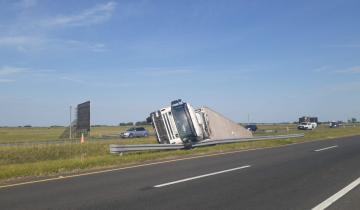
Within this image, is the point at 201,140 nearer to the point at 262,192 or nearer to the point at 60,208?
the point at 262,192

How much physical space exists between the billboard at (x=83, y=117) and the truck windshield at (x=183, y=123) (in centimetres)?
1948

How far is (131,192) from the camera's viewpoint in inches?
375

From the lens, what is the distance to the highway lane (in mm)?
8195

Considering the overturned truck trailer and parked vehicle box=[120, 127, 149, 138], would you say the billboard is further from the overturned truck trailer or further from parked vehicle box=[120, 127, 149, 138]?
the overturned truck trailer

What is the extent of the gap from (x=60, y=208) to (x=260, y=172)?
23.5 feet

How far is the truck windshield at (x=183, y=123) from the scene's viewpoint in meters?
27.5

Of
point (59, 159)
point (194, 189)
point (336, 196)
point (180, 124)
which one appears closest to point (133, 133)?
point (180, 124)

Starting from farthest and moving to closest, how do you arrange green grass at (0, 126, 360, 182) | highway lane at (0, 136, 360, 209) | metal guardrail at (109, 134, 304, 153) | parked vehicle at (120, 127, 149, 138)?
parked vehicle at (120, 127, 149, 138)
metal guardrail at (109, 134, 304, 153)
green grass at (0, 126, 360, 182)
highway lane at (0, 136, 360, 209)

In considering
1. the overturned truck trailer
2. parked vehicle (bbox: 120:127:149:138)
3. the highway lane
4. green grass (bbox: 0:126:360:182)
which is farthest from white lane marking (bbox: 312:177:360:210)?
parked vehicle (bbox: 120:127:149:138)

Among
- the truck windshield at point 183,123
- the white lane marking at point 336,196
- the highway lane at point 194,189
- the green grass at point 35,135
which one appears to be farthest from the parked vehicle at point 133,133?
the white lane marking at point 336,196

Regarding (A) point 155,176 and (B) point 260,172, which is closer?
(A) point 155,176

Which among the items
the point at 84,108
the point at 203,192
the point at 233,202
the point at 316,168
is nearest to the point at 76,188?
the point at 203,192

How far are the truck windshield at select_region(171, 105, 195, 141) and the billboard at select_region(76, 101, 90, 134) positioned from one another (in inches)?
767

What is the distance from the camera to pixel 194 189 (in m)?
9.83
